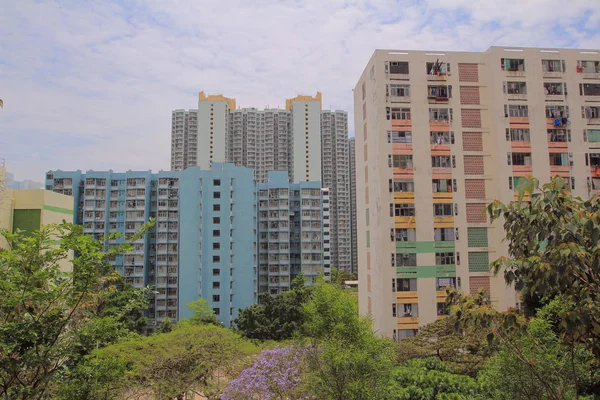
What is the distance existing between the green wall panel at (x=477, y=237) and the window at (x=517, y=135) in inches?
219

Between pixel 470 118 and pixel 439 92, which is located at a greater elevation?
pixel 439 92

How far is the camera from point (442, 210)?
24.6 meters

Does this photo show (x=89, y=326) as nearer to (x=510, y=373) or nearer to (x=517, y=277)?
(x=517, y=277)

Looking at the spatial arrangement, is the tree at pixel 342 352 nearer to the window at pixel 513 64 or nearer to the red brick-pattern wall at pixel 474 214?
the red brick-pattern wall at pixel 474 214

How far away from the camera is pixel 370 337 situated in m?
10.7

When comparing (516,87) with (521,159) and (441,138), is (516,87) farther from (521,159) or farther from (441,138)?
(441,138)

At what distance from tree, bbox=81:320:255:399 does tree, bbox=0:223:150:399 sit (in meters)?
9.18

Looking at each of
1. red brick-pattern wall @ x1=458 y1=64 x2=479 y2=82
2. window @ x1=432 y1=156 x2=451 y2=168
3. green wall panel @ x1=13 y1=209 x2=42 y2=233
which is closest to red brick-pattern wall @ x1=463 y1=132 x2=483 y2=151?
window @ x1=432 y1=156 x2=451 y2=168

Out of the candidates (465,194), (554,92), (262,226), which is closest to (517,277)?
(465,194)

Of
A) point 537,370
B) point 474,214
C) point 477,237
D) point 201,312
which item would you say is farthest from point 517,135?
point 201,312

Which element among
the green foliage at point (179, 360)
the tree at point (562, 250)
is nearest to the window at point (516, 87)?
the green foliage at point (179, 360)

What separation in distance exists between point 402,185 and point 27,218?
61.4 ft

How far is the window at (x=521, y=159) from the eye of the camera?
24.9 metres

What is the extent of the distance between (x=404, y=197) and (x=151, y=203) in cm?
2928
